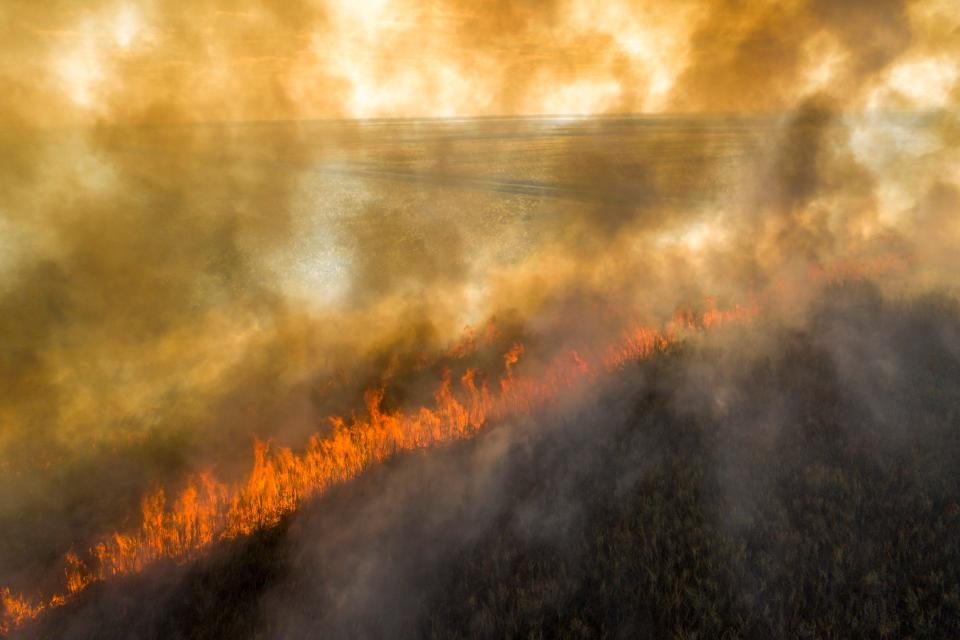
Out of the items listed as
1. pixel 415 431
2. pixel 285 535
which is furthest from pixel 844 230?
pixel 285 535

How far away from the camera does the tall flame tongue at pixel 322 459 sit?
17.3 feet

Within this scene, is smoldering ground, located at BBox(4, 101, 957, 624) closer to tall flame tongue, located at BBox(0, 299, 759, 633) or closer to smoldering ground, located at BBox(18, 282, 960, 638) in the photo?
tall flame tongue, located at BBox(0, 299, 759, 633)

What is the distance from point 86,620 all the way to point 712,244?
11.7m

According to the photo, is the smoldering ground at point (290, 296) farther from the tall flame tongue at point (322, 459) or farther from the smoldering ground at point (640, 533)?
the smoldering ground at point (640, 533)

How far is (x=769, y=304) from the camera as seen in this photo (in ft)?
29.9

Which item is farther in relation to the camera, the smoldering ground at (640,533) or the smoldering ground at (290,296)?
the smoldering ground at (290,296)

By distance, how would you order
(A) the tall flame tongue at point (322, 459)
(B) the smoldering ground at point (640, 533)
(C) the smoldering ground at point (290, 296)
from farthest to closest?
(C) the smoldering ground at point (290, 296), (A) the tall flame tongue at point (322, 459), (B) the smoldering ground at point (640, 533)

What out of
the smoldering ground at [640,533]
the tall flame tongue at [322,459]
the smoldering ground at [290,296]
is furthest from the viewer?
the smoldering ground at [290,296]

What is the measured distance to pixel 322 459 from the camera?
6.95 meters

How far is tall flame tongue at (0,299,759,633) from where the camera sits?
5258 millimetres

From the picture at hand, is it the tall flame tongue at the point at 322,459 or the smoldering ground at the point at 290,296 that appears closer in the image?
the tall flame tongue at the point at 322,459

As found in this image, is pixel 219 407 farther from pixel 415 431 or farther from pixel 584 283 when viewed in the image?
pixel 584 283

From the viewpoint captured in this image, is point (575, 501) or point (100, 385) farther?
point (100, 385)

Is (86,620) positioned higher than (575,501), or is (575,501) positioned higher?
(575,501)
